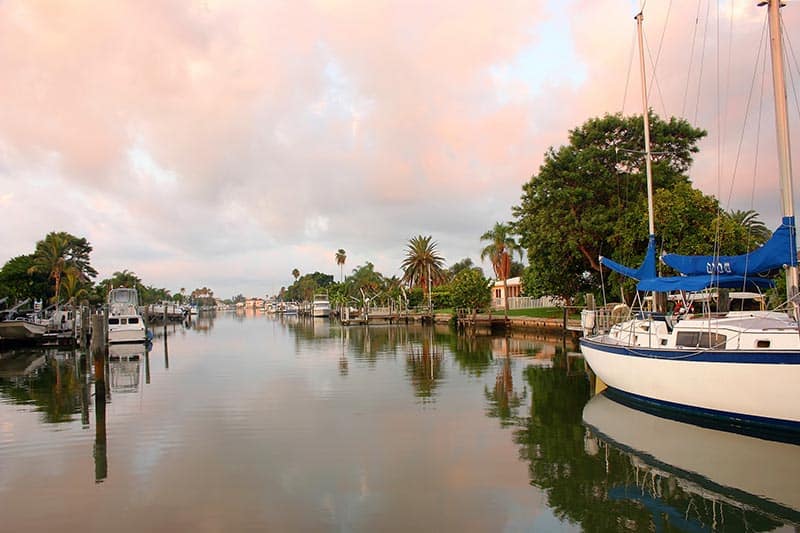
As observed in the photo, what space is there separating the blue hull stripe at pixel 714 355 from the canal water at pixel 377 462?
1.63 m

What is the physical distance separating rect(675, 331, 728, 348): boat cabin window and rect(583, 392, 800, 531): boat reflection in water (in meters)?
1.89

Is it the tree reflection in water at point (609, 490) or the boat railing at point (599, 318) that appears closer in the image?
the tree reflection in water at point (609, 490)

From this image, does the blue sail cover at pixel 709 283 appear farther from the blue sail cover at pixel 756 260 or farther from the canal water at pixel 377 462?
the canal water at pixel 377 462

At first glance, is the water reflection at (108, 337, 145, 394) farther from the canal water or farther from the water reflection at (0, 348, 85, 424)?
the canal water

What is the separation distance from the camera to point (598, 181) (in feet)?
119

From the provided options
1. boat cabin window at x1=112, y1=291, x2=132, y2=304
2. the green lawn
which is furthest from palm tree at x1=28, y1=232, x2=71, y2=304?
the green lawn

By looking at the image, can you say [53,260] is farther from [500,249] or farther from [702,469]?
[702,469]

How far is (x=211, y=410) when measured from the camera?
1731 centimetres

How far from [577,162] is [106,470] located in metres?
32.3

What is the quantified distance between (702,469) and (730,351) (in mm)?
2840

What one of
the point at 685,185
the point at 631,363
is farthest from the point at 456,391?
the point at 685,185

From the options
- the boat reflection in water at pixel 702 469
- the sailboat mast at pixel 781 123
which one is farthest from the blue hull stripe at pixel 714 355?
the sailboat mast at pixel 781 123

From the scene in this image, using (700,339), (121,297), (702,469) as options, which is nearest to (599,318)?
(700,339)

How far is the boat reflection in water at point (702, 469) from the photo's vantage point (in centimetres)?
884
